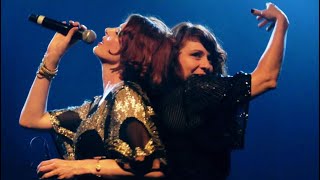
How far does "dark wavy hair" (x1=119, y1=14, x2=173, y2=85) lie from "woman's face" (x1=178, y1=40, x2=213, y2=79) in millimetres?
96

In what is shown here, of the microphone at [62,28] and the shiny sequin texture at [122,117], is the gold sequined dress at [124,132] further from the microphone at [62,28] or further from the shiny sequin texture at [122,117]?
the microphone at [62,28]

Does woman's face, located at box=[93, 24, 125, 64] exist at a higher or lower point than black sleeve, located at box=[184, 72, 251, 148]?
higher

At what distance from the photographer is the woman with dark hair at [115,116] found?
42.2 inches

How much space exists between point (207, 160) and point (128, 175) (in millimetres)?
192

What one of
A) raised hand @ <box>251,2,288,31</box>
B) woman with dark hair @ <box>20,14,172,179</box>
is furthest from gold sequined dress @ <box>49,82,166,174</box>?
raised hand @ <box>251,2,288,31</box>

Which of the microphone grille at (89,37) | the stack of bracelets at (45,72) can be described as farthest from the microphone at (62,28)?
the stack of bracelets at (45,72)

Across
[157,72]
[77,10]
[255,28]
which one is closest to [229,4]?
[255,28]

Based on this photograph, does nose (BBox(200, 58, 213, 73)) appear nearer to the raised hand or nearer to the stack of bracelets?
the raised hand

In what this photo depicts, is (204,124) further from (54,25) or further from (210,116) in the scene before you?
(54,25)

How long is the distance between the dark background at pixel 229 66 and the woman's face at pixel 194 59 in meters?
1.14

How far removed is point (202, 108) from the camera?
1071mm

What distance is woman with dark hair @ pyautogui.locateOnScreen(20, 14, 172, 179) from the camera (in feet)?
3.52

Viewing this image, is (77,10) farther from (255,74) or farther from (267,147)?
(255,74)

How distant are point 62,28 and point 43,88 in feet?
0.67
